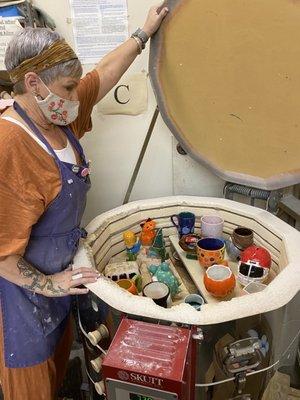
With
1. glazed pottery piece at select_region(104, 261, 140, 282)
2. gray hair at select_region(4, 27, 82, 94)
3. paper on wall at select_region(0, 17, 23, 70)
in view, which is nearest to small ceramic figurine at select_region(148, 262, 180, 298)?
glazed pottery piece at select_region(104, 261, 140, 282)

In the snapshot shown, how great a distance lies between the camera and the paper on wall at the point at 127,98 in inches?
59.2

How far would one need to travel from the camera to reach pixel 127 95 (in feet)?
5.01

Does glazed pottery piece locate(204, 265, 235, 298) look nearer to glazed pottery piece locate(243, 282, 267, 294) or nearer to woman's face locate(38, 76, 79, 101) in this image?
glazed pottery piece locate(243, 282, 267, 294)

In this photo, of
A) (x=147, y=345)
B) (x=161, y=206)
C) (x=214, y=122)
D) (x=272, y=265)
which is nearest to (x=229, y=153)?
(x=214, y=122)

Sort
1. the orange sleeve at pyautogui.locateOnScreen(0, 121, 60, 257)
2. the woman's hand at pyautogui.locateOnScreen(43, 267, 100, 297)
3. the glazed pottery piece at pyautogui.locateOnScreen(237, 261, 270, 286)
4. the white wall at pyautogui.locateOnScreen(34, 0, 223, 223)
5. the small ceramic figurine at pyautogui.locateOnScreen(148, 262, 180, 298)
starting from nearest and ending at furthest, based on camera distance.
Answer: the orange sleeve at pyautogui.locateOnScreen(0, 121, 60, 257), the woman's hand at pyautogui.locateOnScreen(43, 267, 100, 297), the glazed pottery piece at pyautogui.locateOnScreen(237, 261, 270, 286), the small ceramic figurine at pyautogui.locateOnScreen(148, 262, 180, 298), the white wall at pyautogui.locateOnScreen(34, 0, 223, 223)

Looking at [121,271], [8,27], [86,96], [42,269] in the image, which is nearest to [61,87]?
[86,96]

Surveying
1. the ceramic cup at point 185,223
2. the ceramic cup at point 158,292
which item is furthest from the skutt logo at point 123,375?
the ceramic cup at point 185,223

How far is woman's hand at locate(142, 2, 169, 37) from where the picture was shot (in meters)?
1.30

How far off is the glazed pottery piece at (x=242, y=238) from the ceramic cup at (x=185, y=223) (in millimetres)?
190

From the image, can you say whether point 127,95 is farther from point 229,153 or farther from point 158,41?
point 229,153

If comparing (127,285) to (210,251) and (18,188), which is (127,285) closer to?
(210,251)

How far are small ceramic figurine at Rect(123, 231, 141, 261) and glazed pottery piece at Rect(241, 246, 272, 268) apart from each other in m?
0.43

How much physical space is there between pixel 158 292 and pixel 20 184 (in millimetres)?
522

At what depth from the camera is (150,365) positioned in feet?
2.63
